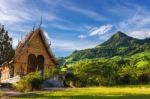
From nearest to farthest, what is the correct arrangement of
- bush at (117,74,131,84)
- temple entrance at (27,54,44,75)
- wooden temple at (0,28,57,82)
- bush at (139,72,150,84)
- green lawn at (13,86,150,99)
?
green lawn at (13,86,150,99) < wooden temple at (0,28,57,82) < temple entrance at (27,54,44,75) < bush at (117,74,131,84) < bush at (139,72,150,84)

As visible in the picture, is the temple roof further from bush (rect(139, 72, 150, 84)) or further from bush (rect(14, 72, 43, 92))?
bush (rect(139, 72, 150, 84))

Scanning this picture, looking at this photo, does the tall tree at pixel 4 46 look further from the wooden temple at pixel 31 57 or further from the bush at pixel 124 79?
the bush at pixel 124 79

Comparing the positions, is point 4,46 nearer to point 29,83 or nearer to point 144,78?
point 29,83

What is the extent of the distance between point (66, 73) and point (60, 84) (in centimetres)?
351

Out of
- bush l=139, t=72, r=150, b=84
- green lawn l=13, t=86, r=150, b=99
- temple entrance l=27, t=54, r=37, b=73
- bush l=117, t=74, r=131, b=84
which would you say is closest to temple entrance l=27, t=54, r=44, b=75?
temple entrance l=27, t=54, r=37, b=73

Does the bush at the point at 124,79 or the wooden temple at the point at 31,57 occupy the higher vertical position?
the wooden temple at the point at 31,57

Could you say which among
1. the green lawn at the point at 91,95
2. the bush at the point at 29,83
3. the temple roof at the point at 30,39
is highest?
the temple roof at the point at 30,39

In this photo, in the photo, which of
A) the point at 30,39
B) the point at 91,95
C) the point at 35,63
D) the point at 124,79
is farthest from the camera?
the point at 124,79

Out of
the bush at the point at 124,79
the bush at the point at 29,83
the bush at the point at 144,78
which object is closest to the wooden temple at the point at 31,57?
the bush at the point at 29,83

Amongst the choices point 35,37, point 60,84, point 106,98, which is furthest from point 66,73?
point 106,98

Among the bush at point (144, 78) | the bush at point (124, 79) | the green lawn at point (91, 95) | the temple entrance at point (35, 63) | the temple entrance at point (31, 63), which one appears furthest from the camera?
the bush at point (144, 78)

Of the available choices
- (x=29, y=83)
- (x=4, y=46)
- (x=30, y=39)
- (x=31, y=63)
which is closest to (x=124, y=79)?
(x=31, y=63)

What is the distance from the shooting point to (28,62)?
5903 cm

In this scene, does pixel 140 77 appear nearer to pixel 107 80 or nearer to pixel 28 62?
pixel 107 80
